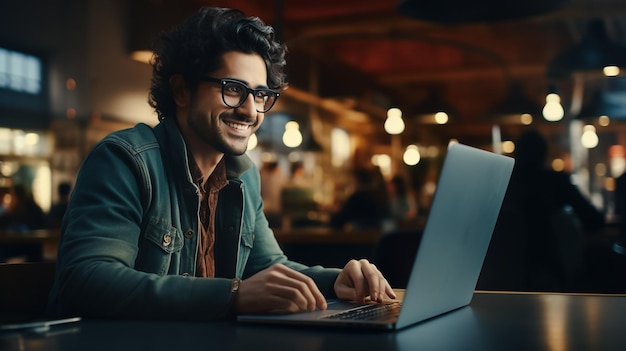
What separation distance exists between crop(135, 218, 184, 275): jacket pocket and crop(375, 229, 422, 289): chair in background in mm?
2157

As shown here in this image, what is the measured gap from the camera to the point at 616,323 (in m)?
1.35

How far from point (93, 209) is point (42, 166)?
292 inches

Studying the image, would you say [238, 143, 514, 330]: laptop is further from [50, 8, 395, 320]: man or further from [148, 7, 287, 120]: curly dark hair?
[148, 7, 287, 120]: curly dark hair

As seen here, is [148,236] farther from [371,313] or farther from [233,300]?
[371,313]

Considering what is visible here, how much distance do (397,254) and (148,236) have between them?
2.23 m

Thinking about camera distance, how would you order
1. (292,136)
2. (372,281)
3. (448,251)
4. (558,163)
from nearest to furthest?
1. (448,251)
2. (372,281)
3. (292,136)
4. (558,163)

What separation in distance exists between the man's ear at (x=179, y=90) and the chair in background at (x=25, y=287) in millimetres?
487

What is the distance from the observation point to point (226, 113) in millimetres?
1880

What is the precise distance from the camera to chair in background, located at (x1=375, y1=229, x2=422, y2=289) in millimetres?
3828

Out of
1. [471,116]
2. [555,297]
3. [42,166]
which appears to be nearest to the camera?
[555,297]

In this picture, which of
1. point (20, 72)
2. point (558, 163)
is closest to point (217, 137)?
point (20, 72)

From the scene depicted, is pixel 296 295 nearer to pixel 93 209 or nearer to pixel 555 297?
pixel 93 209

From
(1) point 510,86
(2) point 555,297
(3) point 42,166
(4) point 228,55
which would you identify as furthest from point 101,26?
(2) point 555,297

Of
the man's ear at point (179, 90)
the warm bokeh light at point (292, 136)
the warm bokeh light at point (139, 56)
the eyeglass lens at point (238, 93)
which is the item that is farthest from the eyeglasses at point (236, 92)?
the warm bokeh light at point (292, 136)
